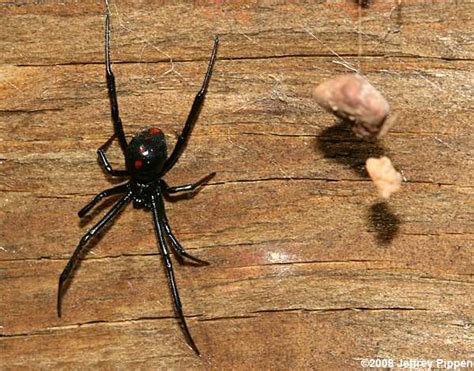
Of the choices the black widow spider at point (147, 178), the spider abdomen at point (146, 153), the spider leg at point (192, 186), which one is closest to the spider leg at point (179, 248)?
the black widow spider at point (147, 178)

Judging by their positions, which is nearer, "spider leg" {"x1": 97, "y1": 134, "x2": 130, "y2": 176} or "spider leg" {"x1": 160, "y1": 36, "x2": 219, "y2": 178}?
"spider leg" {"x1": 160, "y1": 36, "x2": 219, "y2": 178}

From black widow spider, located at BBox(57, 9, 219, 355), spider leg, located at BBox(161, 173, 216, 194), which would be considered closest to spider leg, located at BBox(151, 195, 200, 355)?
black widow spider, located at BBox(57, 9, 219, 355)

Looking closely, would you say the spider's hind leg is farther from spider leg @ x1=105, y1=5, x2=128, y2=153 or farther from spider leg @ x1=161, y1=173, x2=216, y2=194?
spider leg @ x1=105, y1=5, x2=128, y2=153

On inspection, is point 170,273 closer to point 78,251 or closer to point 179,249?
point 179,249

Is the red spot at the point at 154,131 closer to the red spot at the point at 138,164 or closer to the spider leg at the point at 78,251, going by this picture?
the red spot at the point at 138,164

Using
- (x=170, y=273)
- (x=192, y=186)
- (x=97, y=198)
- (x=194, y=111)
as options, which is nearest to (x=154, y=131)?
(x=194, y=111)

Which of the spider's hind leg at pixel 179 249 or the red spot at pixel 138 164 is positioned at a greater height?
the red spot at pixel 138 164

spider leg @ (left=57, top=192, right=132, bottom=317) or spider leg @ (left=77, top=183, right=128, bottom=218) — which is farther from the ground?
spider leg @ (left=77, top=183, right=128, bottom=218)

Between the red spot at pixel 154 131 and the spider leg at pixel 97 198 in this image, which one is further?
the spider leg at pixel 97 198
